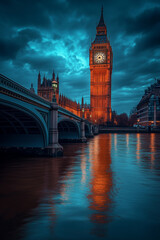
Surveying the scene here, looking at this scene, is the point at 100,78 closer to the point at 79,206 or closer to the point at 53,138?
the point at 53,138

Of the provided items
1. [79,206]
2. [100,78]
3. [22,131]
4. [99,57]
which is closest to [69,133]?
[22,131]

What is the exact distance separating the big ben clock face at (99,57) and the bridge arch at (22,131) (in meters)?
103

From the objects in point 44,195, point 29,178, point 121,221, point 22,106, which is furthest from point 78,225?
point 22,106

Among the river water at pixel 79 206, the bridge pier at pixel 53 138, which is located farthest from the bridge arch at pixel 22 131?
the river water at pixel 79 206

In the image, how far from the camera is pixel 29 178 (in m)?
9.46

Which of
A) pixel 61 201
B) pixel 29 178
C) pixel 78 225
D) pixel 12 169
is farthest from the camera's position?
pixel 12 169

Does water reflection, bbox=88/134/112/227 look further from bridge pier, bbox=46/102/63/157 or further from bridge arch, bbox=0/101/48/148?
bridge arch, bbox=0/101/48/148

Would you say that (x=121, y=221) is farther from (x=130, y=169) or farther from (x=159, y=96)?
(x=159, y=96)

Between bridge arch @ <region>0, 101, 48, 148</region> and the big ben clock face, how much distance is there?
10327 centimetres

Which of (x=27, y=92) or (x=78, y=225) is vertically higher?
(x=27, y=92)

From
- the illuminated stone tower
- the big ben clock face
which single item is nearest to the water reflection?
the illuminated stone tower

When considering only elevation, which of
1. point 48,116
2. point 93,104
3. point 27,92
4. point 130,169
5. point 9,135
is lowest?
point 130,169

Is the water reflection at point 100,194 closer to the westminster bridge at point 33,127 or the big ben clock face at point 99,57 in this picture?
the westminster bridge at point 33,127

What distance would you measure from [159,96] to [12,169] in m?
91.4
